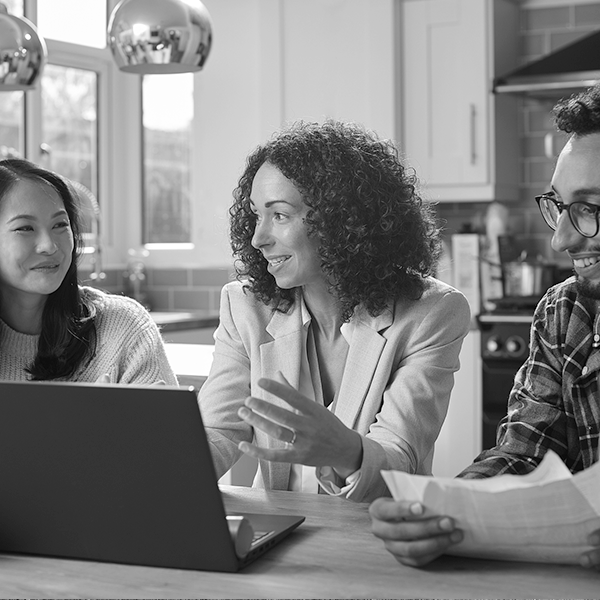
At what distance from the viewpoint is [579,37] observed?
4.56 meters

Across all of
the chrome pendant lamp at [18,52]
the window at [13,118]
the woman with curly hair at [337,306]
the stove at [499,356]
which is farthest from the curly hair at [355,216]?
the window at [13,118]

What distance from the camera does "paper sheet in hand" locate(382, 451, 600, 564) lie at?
3.73 feet

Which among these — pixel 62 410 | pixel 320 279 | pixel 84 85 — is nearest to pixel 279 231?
pixel 320 279

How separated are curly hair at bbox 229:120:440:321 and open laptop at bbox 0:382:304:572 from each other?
2.65 feet

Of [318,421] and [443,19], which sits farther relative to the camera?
A: [443,19]

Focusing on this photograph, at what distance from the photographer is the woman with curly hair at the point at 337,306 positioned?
1.91m

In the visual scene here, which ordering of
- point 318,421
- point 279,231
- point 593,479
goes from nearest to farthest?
1. point 593,479
2. point 318,421
3. point 279,231

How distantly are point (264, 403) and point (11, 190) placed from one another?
1.17 m

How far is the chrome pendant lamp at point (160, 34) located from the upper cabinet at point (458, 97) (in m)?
2.08

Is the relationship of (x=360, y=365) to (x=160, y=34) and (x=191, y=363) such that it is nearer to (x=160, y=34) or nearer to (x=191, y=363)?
(x=191, y=363)

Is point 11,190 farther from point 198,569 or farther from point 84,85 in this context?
point 84,85

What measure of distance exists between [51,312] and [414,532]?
1.34 metres

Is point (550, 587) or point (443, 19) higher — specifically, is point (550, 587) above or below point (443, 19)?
below

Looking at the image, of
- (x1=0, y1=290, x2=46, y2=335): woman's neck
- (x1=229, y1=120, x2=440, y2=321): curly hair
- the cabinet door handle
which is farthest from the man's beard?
the cabinet door handle
